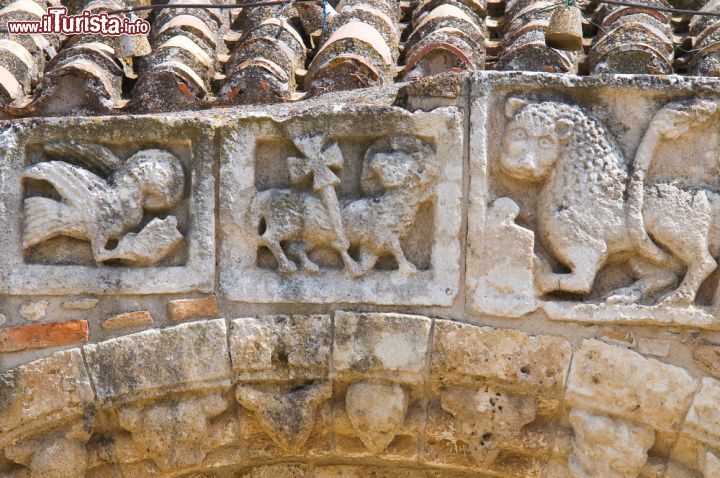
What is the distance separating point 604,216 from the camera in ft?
13.5

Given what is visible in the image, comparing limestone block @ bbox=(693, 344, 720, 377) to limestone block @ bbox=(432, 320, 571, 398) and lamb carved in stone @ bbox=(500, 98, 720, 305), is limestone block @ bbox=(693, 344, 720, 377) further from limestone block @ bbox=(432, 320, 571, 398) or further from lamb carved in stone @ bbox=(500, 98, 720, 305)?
limestone block @ bbox=(432, 320, 571, 398)

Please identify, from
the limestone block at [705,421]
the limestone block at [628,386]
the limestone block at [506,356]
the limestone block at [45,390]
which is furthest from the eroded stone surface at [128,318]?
the limestone block at [705,421]

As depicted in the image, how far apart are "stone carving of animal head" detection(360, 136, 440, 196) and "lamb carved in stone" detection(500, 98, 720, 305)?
260 mm

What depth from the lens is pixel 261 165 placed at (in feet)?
14.2

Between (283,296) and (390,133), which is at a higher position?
(390,133)

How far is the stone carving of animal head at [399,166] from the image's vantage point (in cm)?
418

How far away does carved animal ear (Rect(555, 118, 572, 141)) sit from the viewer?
415 centimetres

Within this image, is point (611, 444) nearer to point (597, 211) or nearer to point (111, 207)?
point (597, 211)

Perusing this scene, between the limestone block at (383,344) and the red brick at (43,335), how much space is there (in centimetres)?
89

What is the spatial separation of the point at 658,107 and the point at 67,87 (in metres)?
2.17

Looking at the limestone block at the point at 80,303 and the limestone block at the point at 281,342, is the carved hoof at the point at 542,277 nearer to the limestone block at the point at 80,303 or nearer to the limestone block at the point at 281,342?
the limestone block at the point at 281,342

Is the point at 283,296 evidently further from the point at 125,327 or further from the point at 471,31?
the point at 471,31

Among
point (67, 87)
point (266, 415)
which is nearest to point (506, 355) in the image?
point (266, 415)

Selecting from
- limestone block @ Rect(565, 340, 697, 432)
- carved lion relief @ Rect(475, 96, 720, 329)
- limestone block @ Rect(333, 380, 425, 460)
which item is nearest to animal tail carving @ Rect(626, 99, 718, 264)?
carved lion relief @ Rect(475, 96, 720, 329)
